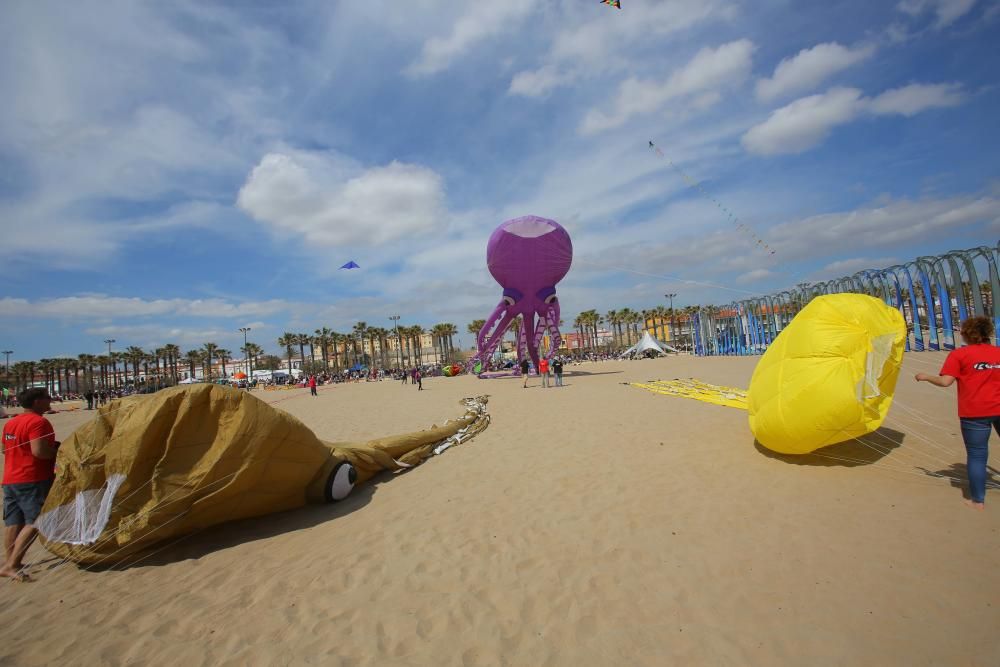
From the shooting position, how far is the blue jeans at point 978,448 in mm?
4082

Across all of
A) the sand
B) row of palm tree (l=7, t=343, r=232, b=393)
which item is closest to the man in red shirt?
the sand

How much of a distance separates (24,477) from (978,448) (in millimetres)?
8798

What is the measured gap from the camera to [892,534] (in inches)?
150

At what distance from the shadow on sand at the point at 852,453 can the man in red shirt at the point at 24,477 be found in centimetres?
811

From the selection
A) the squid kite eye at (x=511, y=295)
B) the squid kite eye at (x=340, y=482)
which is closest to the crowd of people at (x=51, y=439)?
the squid kite eye at (x=340, y=482)

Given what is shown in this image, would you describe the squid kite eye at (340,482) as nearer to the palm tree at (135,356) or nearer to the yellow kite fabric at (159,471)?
the yellow kite fabric at (159,471)

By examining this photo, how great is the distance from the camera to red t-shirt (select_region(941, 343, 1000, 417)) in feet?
13.3

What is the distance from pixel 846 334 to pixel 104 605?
7.82 meters

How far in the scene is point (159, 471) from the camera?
13.8 feet

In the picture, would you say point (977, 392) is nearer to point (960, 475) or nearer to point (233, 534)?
point (960, 475)

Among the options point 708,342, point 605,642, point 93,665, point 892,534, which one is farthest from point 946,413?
point 708,342

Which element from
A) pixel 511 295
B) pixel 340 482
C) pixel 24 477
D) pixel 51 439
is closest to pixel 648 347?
pixel 511 295

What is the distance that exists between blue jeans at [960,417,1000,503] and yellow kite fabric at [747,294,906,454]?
0.97 m

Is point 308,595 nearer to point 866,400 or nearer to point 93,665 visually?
point 93,665
